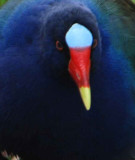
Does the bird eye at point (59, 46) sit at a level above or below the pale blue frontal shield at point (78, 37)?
below

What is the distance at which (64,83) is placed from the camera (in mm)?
2744

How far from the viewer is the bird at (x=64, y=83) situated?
2561 millimetres

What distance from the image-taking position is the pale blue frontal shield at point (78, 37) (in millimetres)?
2445

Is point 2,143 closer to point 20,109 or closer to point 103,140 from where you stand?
point 20,109

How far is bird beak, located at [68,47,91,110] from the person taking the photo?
2.46m

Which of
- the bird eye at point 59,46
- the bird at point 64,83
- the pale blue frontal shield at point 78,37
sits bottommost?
the bird at point 64,83

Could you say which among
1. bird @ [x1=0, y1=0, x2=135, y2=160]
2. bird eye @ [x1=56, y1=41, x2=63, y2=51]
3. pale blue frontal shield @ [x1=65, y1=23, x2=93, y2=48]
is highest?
pale blue frontal shield @ [x1=65, y1=23, x2=93, y2=48]

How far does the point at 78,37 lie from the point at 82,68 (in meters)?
0.13

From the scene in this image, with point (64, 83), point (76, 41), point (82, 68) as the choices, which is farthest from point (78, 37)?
point (64, 83)

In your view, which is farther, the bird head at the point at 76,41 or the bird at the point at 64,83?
the bird at the point at 64,83

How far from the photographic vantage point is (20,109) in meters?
2.84

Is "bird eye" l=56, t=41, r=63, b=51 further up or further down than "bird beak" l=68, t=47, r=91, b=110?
further up

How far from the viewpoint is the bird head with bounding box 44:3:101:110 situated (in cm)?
246

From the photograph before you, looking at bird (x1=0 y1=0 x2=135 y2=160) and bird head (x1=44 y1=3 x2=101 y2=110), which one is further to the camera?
bird (x1=0 y1=0 x2=135 y2=160)
